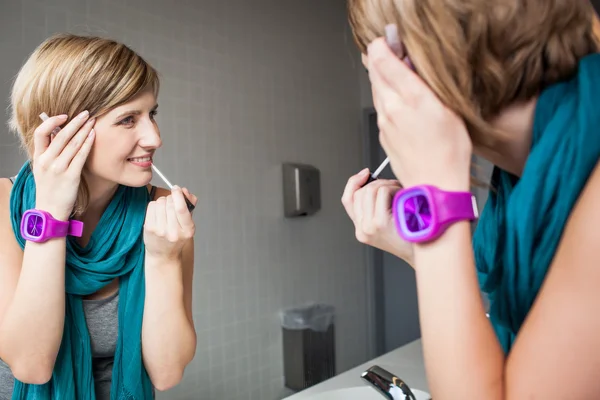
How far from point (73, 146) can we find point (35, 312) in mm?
244

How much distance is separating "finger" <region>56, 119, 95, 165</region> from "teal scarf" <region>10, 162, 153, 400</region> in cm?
12

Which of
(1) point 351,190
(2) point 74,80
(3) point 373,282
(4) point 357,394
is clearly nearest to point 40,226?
(2) point 74,80

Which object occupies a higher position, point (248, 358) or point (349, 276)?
point (349, 276)

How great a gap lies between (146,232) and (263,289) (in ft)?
2.77

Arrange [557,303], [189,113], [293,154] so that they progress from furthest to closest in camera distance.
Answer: [293,154] → [189,113] → [557,303]

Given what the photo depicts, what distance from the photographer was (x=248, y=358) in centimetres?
140

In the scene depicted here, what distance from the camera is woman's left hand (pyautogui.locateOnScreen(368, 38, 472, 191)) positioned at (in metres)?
0.33

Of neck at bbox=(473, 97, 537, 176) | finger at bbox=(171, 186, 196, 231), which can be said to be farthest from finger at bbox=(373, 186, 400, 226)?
finger at bbox=(171, 186, 196, 231)

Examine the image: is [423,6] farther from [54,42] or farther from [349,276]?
[349,276]

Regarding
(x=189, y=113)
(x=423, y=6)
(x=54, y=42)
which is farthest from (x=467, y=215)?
(x=189, y=113)

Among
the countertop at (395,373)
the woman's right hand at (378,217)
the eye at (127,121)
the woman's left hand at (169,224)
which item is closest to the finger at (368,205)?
the woman's right hand at (378,217)

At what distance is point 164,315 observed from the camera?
69cm

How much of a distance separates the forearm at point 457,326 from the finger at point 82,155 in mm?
505

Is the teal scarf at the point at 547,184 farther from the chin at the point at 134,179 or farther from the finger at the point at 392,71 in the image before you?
the chin at the point at 134,179
